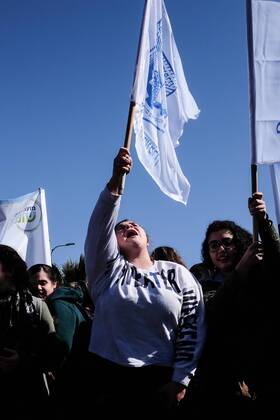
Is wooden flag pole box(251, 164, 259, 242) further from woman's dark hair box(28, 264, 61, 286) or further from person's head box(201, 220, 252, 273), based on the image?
woman's dark hair box(28, 264, 61, 286)

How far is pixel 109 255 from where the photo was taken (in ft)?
8.46

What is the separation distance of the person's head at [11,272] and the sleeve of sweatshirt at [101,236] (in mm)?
674

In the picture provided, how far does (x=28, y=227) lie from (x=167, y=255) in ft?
10.5

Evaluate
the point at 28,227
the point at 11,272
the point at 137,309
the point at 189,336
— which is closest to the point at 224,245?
the point at 189,336

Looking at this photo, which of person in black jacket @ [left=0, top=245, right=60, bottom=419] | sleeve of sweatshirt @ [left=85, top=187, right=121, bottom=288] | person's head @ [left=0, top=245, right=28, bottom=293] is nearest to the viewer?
sleeve of sweatshirt @ [left=85, top=187, right=121, bottom=288]

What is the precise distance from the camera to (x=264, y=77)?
141 inches

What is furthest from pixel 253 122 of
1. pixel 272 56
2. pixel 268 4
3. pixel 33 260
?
pixel 33 260

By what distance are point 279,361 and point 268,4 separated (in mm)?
2622

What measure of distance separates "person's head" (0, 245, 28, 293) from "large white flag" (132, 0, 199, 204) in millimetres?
1046

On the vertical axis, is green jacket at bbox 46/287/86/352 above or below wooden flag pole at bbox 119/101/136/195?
below

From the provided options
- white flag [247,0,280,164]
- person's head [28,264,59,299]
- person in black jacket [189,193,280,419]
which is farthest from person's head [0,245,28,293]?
white flag [247,0,280,164]

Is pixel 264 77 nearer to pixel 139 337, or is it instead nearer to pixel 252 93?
pixel 252 93

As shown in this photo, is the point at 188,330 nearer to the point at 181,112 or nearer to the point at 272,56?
the point at 181,112

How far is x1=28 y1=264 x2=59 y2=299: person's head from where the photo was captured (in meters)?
4.11
